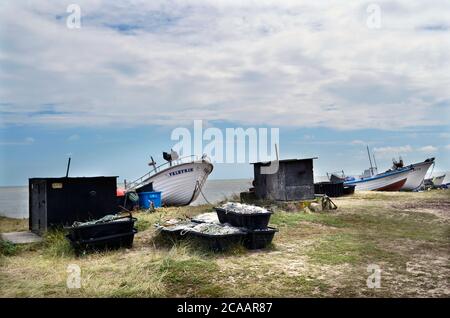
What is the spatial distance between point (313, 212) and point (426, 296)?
1067cm

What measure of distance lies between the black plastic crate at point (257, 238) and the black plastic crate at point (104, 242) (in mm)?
2903

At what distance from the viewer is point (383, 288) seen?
6.60 meters

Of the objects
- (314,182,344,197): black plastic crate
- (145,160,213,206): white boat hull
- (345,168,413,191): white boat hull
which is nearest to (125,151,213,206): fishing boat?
(145,160,213,206): white boat hull

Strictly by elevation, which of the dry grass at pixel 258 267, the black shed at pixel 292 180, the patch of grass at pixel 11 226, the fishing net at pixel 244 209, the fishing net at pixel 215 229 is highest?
the black shed at pixel 292 180

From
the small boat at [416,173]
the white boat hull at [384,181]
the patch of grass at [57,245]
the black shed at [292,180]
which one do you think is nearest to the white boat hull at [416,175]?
the small boat at [416,173]

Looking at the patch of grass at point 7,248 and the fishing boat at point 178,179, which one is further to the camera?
the fishing boat at point 178,179

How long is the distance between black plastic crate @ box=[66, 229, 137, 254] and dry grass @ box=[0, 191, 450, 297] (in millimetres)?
243

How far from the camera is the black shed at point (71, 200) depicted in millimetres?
11578

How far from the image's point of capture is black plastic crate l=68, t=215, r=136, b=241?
923 cm

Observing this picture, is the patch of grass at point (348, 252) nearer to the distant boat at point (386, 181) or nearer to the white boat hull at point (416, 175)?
the distant boat at point (386, 181)

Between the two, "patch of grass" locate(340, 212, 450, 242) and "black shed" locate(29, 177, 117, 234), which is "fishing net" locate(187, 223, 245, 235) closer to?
"black shed" locate(29, 177, 117, 234)
